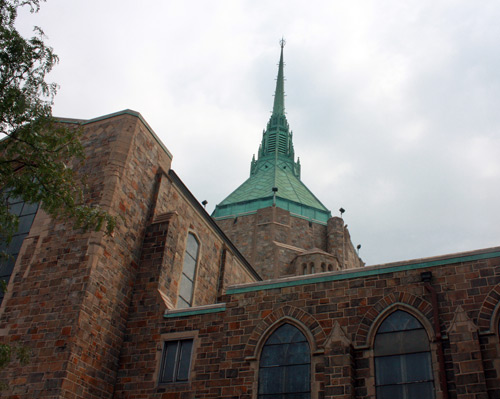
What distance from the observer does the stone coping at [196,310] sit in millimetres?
14945

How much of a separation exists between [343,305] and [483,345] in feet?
10.5

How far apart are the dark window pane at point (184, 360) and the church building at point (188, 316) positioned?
3 cm

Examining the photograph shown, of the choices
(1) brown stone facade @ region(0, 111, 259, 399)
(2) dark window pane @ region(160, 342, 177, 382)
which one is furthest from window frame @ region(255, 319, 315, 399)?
(1) brown stone facade @ region(0, 111, 259, 399)

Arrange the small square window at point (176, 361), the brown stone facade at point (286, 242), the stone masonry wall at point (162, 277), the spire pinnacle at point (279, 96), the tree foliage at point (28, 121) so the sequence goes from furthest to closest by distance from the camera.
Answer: the spire pinnacle at point (279, 96)
the brown stone facade at point (286, 242)
the stone masonry wall at point (162, 277)
the small square window at point (176, 361)
the tree foliage at point (28, 121)

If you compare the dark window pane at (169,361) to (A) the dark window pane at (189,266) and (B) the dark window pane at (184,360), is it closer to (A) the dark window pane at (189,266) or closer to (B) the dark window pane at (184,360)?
(B) the dark window pane at (184,360)

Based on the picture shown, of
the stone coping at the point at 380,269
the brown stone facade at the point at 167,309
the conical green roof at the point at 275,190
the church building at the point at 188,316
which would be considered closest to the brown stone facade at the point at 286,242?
the conical green roof at the point at 275,190

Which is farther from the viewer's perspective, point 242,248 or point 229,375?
point 242,248

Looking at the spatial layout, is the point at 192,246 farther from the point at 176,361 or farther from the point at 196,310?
the point at 176,361

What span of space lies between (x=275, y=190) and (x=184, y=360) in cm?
2794

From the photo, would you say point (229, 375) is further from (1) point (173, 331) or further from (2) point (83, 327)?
(2) point (83, 327)

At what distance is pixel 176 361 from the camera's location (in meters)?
14.6

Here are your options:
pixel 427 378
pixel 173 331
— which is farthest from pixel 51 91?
pixel 427 378

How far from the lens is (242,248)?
126 feet

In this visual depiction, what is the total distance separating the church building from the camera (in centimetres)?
1191
